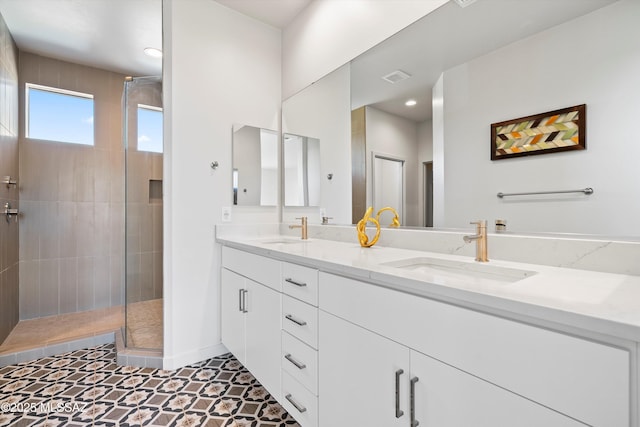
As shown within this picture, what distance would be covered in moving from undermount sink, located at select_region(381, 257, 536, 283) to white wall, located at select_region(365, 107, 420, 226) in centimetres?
33

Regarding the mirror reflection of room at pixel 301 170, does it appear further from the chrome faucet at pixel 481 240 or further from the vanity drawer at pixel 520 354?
the vanity drawer at pixel 520 354

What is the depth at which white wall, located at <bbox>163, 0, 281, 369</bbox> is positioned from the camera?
1.98m

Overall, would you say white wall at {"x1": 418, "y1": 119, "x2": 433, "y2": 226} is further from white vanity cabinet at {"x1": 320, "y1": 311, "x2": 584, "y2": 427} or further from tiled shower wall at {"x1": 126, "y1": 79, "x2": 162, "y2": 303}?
tiled shower wall at {"x1": 126, "y1": 79, "x2": 162, "y2": 303}

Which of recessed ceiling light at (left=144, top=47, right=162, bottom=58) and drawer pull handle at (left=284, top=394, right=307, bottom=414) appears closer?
drawer pull handle at (left=284, top=394, right=307, bottom=414)

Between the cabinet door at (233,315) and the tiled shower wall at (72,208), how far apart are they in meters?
1.86

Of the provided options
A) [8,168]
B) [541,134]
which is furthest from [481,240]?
[8,168]

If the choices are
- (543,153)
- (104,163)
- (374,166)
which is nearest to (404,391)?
(543,153)

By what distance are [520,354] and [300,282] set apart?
82 cm

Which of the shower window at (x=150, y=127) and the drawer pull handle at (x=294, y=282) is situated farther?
the shower window at (x=150, y=127)

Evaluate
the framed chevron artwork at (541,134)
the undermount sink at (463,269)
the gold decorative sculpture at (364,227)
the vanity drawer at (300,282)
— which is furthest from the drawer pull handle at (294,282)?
the framed chevron artwork at (541,134)

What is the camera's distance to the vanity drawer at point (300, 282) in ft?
3.94

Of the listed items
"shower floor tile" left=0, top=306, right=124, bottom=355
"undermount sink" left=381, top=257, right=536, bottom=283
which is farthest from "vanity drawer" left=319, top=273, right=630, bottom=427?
"shower floor tile" left=0, top=306, right=124, bottom=355

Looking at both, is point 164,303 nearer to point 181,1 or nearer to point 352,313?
point 352,313

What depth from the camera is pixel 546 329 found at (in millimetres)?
591
